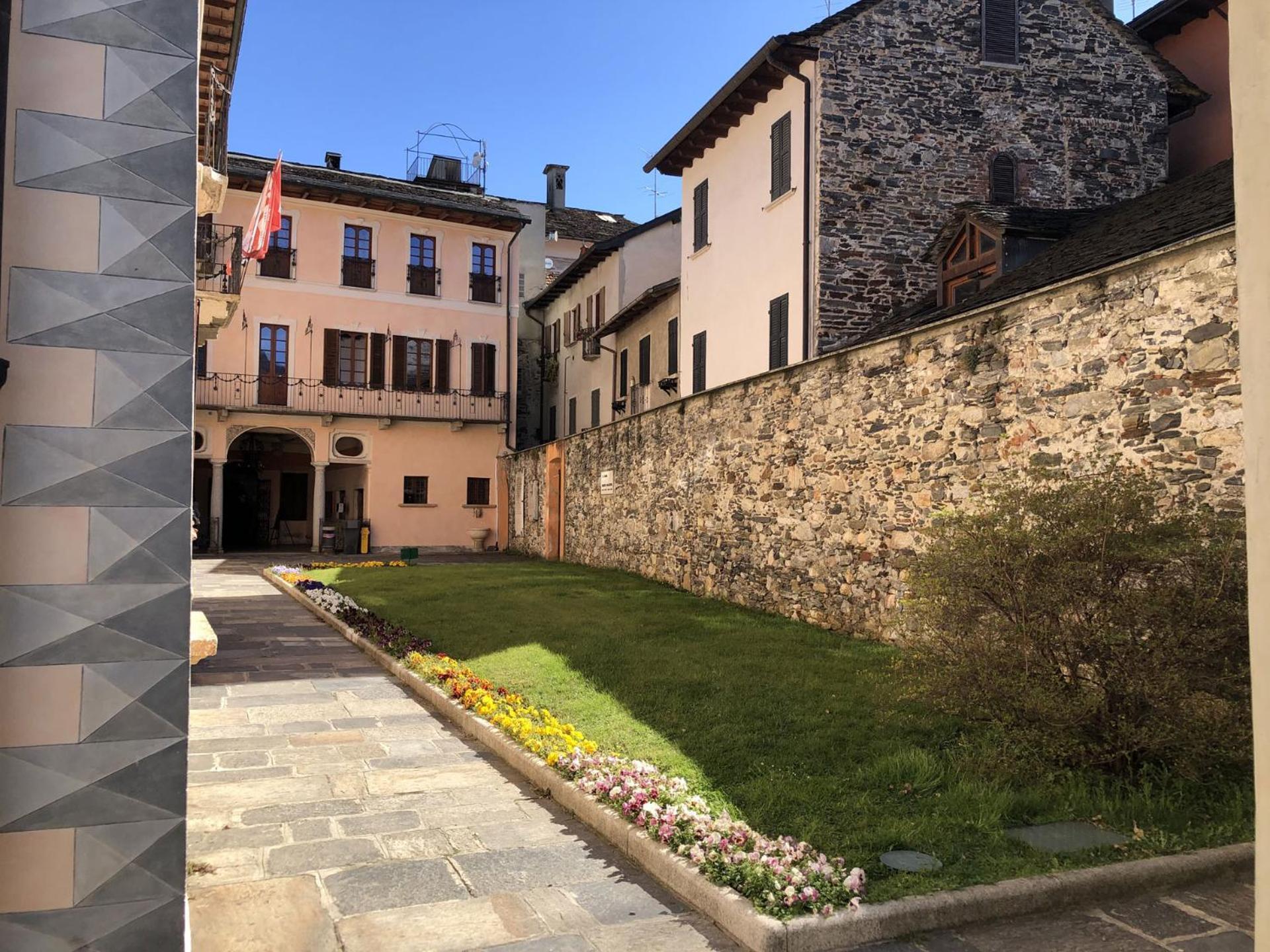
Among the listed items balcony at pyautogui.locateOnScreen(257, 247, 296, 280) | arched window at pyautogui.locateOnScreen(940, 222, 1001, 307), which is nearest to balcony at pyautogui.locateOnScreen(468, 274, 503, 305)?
balcony at pyautogui.locateOnScreen(257, 247, 296, 280)

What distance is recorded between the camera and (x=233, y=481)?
31125 millimetres

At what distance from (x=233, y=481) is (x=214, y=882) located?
95.8ft

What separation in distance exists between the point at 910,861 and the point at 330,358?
25.5m

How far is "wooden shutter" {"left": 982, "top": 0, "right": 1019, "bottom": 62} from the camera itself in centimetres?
1598

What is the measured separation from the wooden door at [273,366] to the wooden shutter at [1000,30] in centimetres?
1886

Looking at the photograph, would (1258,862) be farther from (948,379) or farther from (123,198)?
(948,379)

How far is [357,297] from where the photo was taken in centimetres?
2761

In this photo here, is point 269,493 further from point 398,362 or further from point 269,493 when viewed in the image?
point 398,362

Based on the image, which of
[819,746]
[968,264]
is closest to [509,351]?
[968,264]

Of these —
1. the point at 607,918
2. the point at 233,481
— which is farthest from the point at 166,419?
the point at 233,481

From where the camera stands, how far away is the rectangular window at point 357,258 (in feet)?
90.4

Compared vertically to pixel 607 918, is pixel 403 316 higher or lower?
higher

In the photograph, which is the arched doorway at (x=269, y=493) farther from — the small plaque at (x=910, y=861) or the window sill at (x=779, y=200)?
the small plaque at (x=910, y=861)

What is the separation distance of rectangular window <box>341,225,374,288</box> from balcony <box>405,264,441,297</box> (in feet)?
3.35
